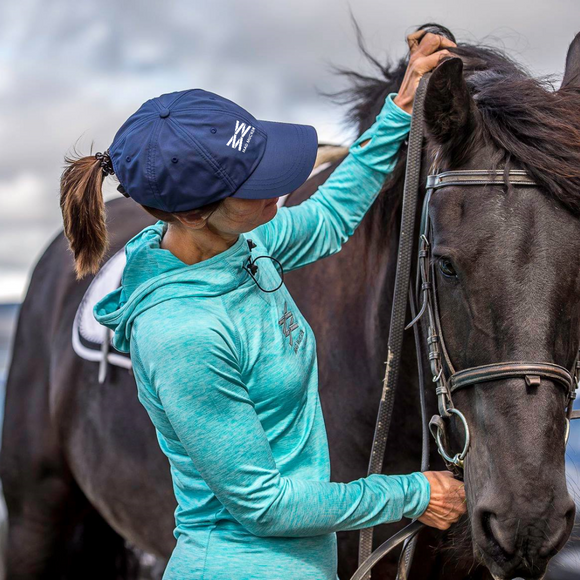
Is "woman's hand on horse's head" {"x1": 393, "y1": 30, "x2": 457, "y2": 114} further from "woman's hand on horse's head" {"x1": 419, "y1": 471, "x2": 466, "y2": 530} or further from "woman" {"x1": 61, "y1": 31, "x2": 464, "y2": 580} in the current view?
"woman's hand on horse's head" {"x1": 419, "y1": 471, "x2": 466, "y2": 530}

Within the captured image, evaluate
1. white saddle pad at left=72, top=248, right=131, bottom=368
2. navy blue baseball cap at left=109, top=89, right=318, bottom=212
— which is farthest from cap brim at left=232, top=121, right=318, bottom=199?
white saddle pad at left=72, top=248, right=131, bottom=368

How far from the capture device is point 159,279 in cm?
153

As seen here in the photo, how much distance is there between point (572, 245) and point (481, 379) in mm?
343

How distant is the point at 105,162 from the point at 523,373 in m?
0.98

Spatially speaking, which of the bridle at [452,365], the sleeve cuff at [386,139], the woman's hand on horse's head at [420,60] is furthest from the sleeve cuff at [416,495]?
the woman's hand on horse's head at [420,60]

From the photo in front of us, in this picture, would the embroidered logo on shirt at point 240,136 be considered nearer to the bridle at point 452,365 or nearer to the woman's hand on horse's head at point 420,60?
the bridle at point 452,365

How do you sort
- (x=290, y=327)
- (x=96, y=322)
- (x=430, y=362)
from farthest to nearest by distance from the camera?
(x=96, y=322) < (x=430, y=362) < (x=290, y=327)

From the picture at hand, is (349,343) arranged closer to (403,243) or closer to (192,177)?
(403,243)

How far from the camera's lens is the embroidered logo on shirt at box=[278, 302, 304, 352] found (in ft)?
5.42

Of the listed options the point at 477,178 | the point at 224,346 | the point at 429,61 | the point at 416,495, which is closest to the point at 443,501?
the point at 416,495

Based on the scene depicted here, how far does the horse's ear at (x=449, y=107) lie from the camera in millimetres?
1684

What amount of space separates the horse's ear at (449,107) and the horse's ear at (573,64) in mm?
401

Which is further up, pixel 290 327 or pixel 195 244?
pixel 195 244

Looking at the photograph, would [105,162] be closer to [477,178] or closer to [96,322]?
[477,178]
